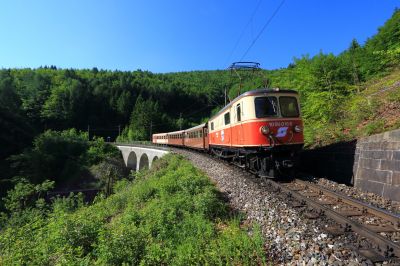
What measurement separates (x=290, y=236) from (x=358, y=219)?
5.09 ft

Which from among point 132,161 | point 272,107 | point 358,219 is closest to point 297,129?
point 272,107

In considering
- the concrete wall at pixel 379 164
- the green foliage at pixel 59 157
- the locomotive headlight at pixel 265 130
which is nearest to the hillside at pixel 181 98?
the concrete wall at pixel 379 164

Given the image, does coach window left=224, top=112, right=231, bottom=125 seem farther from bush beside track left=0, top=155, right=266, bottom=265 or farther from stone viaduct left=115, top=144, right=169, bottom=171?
stone viaduct left=115, top=144, right=169, bottom=171

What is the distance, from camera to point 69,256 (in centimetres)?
506

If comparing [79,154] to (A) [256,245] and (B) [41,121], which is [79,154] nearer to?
(B) [41,121]

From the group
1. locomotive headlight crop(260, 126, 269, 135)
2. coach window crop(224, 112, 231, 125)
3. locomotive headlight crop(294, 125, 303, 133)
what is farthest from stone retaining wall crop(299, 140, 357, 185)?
coach window crop(224, 112, 231, 125)

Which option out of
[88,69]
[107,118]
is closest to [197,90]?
[107,118]

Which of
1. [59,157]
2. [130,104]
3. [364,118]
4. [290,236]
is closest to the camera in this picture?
[290,236]

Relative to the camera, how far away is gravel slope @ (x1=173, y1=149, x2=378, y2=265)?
4293mm

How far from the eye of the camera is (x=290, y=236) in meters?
5.10

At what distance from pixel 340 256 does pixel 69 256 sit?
421 centimetres

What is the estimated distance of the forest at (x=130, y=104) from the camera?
1684cm

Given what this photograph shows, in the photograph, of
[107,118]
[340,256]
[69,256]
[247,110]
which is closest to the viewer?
[340,256]

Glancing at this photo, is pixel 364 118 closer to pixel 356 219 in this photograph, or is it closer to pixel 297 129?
pixel 297 129
